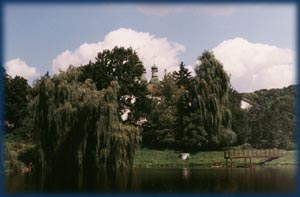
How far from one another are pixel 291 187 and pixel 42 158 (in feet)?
21.5

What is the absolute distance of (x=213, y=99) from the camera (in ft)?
59.2

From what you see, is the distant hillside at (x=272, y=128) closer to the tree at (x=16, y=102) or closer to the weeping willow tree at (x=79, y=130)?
the weeping willow tree at (x=79, y=130)

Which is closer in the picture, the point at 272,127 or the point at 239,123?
the point at 239,123

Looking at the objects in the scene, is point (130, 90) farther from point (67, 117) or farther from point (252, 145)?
point (67, 117)

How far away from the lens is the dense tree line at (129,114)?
1275cm

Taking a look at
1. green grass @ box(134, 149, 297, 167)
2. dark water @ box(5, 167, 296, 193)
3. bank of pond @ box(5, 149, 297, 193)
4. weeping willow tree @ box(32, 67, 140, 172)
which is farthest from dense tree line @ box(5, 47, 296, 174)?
dark water @ box(5, 167, 296, 193)

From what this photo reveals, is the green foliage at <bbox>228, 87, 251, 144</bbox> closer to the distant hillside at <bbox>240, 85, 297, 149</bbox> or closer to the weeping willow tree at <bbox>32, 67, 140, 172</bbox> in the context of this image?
the distant hillside at <bbox>240, 85, 297, 149</bbox>

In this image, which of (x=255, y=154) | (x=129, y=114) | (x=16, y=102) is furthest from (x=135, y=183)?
(x=16, y=102)

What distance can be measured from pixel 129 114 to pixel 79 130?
6865 mm

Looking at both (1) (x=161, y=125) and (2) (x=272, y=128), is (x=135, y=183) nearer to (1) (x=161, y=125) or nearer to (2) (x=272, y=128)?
(1) (x=161, y=125)

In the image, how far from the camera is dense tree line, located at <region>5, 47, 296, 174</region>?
41.8 feet

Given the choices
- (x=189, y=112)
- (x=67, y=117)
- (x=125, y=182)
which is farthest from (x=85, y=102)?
(x=189, y=112)

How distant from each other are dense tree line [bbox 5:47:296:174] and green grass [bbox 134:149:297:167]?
1.24 ft

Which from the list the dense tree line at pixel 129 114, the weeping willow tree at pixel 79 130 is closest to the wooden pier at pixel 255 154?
the dense tree line at pixel 129 114
